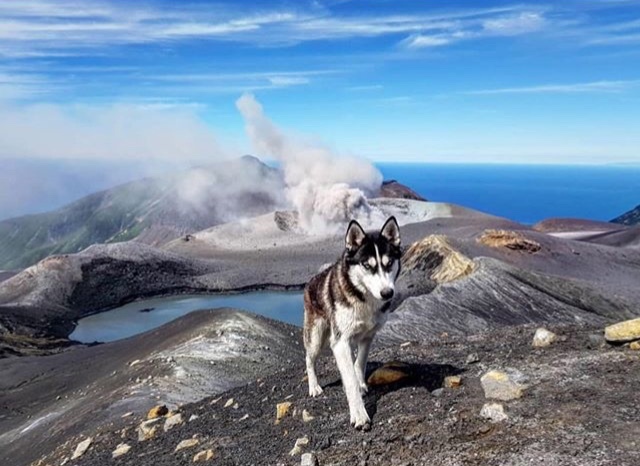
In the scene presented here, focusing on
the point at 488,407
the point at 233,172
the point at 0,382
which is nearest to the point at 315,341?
the point at 488,407

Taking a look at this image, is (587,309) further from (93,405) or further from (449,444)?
(449,444)

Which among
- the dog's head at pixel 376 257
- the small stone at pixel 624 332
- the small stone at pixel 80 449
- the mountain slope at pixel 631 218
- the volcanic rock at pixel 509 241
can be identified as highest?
the dog's head at pixel 376 257

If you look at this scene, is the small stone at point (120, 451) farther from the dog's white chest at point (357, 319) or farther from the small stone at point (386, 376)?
the dog's white chest at point (357, 319)

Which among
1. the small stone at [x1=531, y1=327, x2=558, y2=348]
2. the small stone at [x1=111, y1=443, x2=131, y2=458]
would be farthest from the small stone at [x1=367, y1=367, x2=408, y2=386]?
the small stone at [x1=111, y1=443, x2=131, y2=458]

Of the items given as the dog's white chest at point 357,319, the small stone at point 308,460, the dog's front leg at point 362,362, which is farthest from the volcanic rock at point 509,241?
the small stone at point 308,460

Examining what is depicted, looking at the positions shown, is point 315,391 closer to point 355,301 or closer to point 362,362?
point 362,362

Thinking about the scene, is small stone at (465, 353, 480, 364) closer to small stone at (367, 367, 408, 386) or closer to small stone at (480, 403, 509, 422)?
small stone at (367, 367, 408, 386)

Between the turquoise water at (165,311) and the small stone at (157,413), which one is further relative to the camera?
the turquoise water at (165,311)
